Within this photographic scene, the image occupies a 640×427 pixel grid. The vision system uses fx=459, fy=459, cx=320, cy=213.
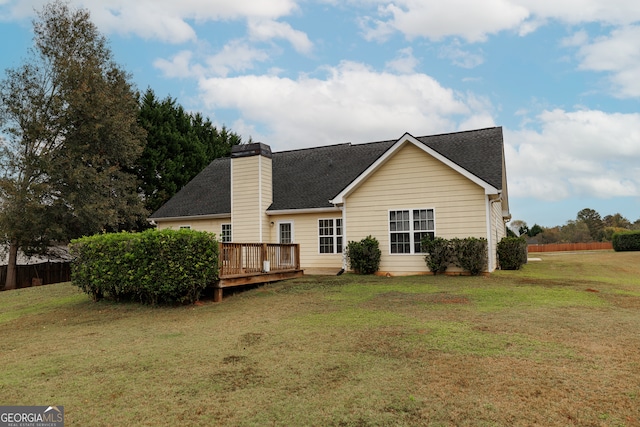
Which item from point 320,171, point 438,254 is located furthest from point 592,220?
point 438,254

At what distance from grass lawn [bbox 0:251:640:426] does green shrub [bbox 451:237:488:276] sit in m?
3.36

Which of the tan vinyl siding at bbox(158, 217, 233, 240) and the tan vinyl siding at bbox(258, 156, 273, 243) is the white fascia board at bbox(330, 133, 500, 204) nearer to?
the tan vinyl siding at bbox(258, 156, 273, 243)

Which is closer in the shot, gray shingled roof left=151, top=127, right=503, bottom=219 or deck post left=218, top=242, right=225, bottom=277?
deck post left=218, top=242, right=225, bottom=277

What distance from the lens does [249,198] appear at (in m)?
19.3

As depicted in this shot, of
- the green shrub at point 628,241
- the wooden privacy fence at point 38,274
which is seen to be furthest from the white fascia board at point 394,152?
the green shrub at point 628,241

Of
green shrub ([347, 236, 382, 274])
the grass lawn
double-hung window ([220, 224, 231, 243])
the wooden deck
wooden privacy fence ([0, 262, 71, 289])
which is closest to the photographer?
the grass lawn

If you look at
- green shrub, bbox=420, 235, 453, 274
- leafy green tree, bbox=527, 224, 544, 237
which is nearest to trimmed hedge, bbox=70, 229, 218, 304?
green shrub, bbox=420, 235, 453, 274

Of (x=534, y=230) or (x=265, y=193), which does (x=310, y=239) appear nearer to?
(x=265, y=193)

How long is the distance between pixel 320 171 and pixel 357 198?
455cm

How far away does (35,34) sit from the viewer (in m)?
26.2

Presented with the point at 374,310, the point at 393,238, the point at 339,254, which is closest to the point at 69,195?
the point at 339,254

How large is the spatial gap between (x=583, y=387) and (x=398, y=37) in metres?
13.2

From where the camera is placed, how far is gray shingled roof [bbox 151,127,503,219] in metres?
17.2

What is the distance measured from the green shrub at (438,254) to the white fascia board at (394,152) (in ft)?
6.98
